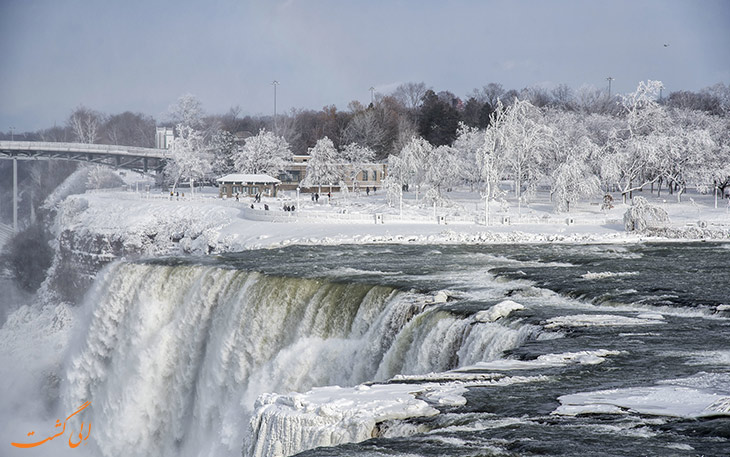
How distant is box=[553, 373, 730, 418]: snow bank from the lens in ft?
44.6

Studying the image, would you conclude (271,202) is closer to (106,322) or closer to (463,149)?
(463,149)

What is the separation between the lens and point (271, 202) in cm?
7838

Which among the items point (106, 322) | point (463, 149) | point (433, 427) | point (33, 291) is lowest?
point (33, 291)

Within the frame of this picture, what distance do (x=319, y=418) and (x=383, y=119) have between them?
107 meters

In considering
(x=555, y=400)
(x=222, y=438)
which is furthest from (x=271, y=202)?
(x=555, y=400)

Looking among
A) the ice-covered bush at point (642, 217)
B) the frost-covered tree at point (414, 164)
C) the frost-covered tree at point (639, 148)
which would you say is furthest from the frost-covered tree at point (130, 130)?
the ice-covered bush at point (642, 217)

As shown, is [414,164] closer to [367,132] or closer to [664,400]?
[367,132]

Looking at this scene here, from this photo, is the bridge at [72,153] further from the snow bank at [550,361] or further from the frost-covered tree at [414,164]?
the snow bank at [550,361]

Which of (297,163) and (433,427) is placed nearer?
(433,427)

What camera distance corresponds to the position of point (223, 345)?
92.2 feet

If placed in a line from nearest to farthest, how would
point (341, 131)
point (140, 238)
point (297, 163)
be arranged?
point (140, 238)
point (297, 163)
point (341, 131)

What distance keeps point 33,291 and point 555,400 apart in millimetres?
76616

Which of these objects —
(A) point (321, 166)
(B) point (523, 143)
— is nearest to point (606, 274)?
(B) point (523, 143)

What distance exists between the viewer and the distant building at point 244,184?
292 ft
